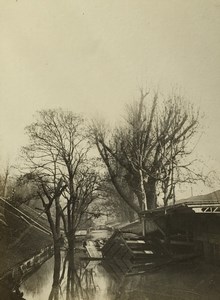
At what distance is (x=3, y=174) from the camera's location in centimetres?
207

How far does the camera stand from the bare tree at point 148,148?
178cm

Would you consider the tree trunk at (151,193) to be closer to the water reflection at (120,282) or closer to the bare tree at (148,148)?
the bare tree at (148,148)

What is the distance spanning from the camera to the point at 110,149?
191 cm

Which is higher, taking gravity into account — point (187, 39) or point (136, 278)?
point (187, 39)

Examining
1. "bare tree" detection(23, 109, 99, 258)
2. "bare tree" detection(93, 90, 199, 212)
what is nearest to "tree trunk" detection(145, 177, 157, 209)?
"bare tree" detection(93, 90, 199, 212)

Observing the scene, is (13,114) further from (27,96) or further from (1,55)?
(1,55)

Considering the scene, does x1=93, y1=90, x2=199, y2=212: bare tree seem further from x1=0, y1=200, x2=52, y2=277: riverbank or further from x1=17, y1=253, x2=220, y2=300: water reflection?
x1=0, y1=200, x2=52, y2=277: riverbank

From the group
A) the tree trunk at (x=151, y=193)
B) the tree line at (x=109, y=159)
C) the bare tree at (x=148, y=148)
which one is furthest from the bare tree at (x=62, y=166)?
the tree trunk at (x=151, y=193)

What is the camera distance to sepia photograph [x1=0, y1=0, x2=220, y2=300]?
167 centimetres

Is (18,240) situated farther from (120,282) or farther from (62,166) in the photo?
(120,282)

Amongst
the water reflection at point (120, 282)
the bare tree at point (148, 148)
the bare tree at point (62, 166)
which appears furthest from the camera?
the bare tree at point (62, 166)

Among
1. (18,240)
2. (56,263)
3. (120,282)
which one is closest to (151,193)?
(120,282)

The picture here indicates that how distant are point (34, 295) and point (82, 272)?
289mm

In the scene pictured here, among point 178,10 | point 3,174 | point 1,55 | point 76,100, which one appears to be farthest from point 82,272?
point 178,10
